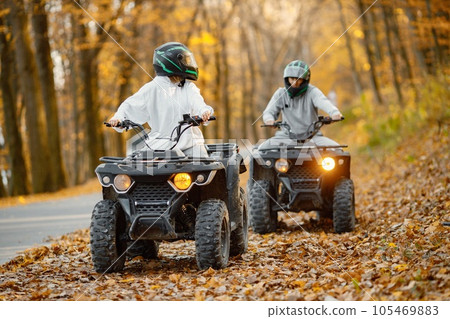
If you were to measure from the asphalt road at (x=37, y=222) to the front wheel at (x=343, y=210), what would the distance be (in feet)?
14.3

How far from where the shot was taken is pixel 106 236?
23.8 ft

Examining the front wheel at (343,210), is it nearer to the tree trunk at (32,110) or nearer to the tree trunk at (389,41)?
the tree trunk at (389,41)

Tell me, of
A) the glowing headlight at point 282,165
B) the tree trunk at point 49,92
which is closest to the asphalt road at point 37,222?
the glowing headlight at point 282,165

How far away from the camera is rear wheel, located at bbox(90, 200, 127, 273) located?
7258 millimetres

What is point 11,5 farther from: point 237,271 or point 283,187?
point 237,271

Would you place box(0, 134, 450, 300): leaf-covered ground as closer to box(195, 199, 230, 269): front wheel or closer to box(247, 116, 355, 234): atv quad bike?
box(195, 199, 230, 269): front wheel

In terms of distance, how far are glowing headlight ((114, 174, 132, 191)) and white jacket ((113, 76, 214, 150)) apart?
0.65 m

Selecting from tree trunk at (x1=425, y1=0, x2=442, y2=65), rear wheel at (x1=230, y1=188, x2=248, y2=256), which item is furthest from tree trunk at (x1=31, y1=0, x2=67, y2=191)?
rear wheel at (x1=230, y1=188, x2=248, y2=256)

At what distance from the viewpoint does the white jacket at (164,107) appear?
7895 mm

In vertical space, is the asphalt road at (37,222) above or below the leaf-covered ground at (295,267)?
below
